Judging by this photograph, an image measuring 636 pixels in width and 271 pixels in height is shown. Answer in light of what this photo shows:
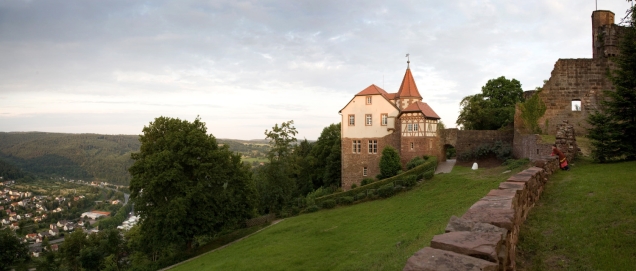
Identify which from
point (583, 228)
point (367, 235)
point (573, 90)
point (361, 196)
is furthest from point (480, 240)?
point (573, 90)

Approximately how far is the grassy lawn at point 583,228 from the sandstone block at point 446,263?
248 centimetres

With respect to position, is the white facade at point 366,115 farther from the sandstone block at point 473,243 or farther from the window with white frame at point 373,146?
the sandstone block at point 473,243

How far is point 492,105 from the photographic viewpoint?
4069 centimetres

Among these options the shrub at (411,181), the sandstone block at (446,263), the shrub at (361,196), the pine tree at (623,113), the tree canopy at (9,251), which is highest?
the pine tree at (623,113)

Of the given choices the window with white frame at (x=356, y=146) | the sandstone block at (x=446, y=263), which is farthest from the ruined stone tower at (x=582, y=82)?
the sandstone block at (x=446, y=263)

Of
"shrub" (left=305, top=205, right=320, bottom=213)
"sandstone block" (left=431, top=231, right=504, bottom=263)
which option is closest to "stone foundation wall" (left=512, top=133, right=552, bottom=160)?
"shrub" (left=305, top=205, right=320, bottom=213)

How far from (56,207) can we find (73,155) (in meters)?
62.9

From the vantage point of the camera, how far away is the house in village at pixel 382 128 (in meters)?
34.0

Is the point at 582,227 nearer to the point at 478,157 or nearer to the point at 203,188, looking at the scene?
the point at 203,188

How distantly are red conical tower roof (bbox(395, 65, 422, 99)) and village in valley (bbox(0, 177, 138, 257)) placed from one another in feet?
151

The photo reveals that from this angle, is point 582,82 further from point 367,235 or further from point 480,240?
point 480,240

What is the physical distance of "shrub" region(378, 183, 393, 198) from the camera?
24.6m

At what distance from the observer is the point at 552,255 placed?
18.8ft

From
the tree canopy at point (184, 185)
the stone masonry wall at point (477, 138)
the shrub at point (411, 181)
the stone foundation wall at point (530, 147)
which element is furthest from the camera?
the stone masonry wall at point (477, 138)
